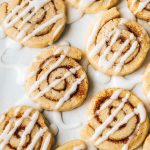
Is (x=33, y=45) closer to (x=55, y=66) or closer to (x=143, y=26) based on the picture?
(x=55, y=66)

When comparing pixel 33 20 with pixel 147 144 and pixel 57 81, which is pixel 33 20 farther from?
pixel 147 144

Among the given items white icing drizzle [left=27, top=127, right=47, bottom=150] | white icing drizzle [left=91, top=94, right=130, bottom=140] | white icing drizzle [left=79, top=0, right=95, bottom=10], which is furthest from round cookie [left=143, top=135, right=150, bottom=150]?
white icing drizzle [left=79, top=0, right=95, bottom=10]

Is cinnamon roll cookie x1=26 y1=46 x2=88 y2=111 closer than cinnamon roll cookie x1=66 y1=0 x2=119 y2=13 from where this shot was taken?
Yes

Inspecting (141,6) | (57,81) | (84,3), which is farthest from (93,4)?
(57,81)

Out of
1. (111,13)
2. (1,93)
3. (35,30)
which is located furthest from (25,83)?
(111,13)

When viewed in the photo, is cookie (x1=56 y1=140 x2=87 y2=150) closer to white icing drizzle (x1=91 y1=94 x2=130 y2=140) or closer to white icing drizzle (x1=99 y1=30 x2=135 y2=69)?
white icing drizzle (x1=91 y1=94 x2=130 y2=140)
